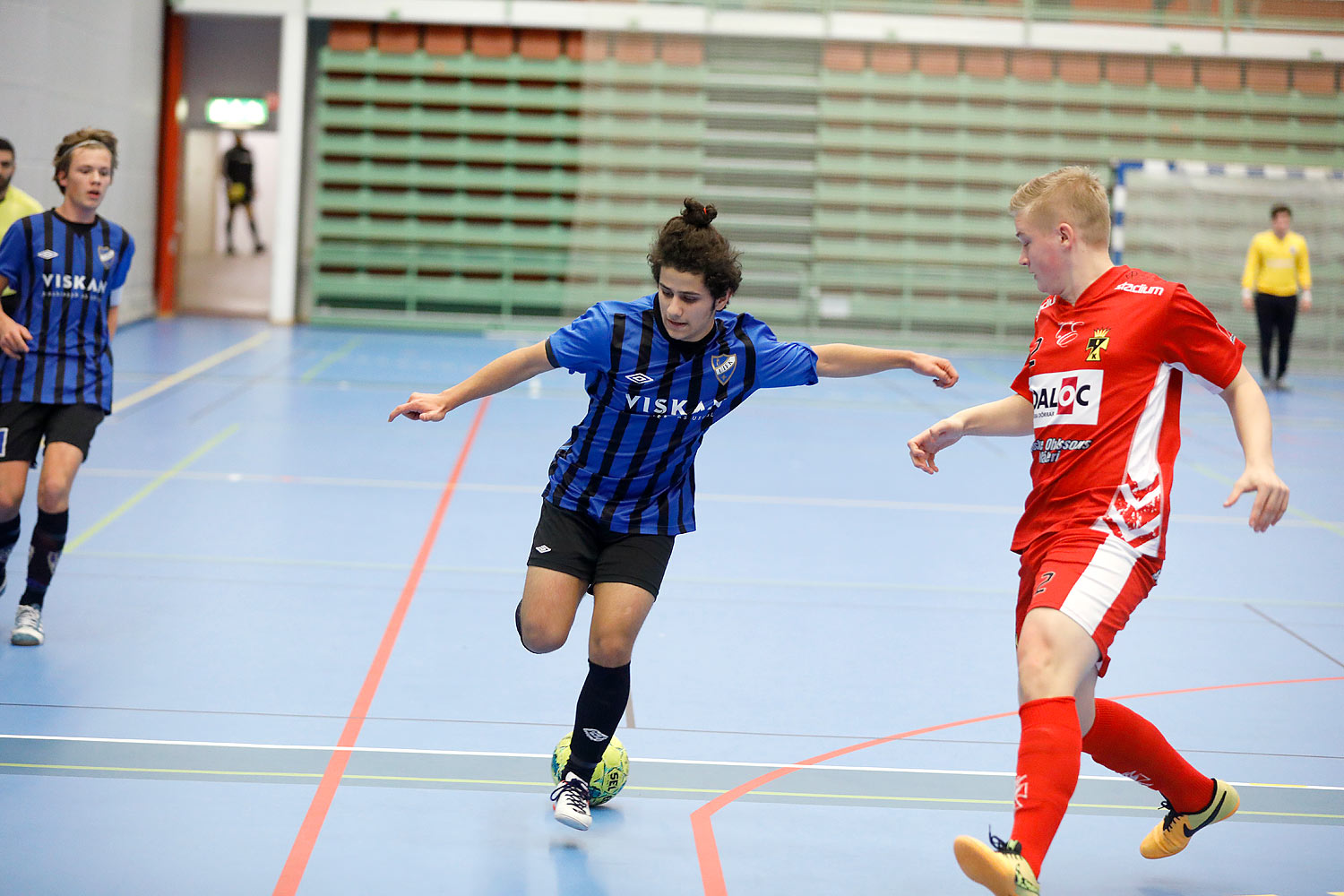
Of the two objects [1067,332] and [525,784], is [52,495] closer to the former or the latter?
[525,784]

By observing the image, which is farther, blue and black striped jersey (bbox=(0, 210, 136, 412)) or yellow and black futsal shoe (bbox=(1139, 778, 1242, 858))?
blue and black striped jersey (bbox=(0, 210, 136, 412))

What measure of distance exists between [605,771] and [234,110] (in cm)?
1624

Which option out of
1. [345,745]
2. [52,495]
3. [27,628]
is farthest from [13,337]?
[345,745]

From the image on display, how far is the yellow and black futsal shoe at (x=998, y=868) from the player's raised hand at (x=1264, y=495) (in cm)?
81

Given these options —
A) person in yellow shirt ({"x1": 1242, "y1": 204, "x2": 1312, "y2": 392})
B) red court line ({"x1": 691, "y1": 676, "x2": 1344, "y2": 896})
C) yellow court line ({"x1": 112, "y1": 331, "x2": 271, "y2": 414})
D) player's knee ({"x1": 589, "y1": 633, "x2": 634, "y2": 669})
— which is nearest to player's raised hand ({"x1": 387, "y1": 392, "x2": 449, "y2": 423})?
player's knee ({"x1": 589, "y1": 633, "x2": 634, "y2": 669})

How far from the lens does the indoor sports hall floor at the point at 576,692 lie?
9.73 ft

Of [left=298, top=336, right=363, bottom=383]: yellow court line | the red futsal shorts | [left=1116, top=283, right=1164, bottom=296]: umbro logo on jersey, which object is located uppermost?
[left=1116, top=283, right=1164, bottom=296]: umbro logo on jersey

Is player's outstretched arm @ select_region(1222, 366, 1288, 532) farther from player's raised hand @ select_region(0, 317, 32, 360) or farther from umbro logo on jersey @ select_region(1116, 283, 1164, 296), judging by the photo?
player's raised hand @ select_region(0, 317, 32, 360)

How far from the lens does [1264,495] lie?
252 cm

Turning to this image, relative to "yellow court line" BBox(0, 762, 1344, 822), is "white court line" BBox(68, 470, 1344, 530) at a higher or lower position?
higher

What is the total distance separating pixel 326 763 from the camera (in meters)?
3.41

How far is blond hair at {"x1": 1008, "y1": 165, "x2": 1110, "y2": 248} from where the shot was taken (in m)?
2.79

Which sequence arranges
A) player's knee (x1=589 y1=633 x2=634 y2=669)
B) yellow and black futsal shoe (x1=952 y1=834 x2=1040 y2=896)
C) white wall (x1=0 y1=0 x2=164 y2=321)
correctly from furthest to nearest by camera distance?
white wall (x1=0 y1=0 x2=164 y2=321)
player's knee (x1=589 y1=633 x2=634 y2=669)
yellow and black futsal shoe (x1=952 y1=834 x2=1040 y2=896)

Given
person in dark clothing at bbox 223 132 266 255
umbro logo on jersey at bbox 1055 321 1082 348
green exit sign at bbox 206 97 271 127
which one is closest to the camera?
umbro logo on jersey at bbox 1055 321 1082 348
